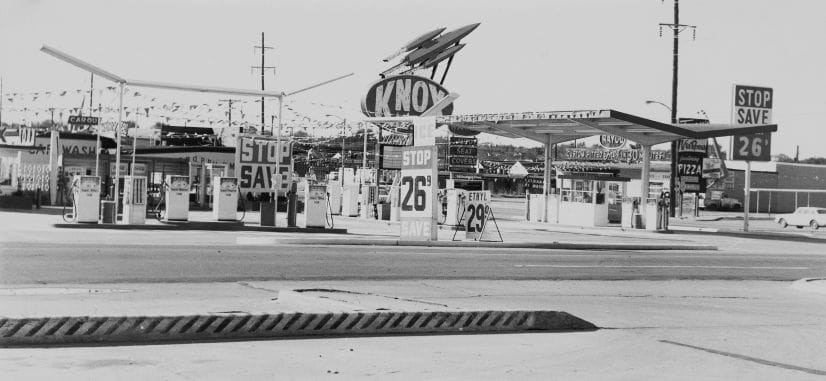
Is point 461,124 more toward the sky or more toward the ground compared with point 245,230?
more toward the sky

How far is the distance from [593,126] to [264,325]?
31.1 metres

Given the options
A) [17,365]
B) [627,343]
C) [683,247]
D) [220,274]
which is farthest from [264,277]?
[683,247]

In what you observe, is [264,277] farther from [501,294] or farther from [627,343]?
[627,343]

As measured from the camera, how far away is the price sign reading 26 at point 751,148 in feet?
160

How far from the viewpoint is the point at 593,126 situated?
40.1 metres

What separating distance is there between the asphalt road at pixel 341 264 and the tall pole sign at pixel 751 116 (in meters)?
21.1

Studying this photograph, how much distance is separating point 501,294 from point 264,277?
376cm

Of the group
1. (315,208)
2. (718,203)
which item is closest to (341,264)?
(315,208)

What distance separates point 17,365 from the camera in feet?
27.6

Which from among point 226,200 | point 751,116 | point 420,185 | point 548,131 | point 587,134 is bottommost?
point 226,200

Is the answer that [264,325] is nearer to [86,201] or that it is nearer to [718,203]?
[86,201]

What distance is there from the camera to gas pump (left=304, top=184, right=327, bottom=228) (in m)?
33.2

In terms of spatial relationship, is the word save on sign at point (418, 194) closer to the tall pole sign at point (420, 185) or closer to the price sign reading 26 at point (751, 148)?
the tall pole sign at point (420, 185)

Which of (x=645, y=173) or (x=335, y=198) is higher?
(x=645, y=173)
